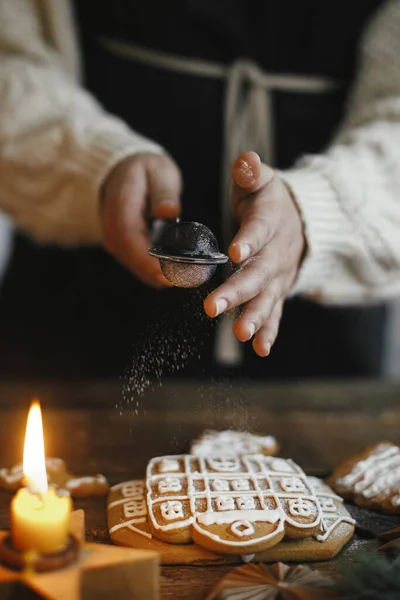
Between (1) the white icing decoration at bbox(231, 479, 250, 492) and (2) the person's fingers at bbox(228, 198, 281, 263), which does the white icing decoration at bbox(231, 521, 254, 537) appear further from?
(2) the person's fingers at bbox(228, 198, 281, 263)

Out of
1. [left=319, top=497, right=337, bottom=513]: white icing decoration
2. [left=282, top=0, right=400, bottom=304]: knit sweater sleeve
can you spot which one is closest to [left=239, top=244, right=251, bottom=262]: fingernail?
[left=282, top=0, right=400, bottom=304]: knit sweater sleeve

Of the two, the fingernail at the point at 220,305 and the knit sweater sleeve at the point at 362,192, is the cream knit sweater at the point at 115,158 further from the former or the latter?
the fingernail at the point at 220,305

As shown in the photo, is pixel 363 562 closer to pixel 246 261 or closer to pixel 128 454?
pixel 246 261

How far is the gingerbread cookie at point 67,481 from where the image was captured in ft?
2.51

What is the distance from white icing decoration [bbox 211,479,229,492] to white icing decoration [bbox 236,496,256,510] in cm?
→ 2

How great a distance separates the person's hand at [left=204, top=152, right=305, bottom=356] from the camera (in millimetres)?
600

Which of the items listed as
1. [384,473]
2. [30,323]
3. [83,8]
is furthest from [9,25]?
[384,473]

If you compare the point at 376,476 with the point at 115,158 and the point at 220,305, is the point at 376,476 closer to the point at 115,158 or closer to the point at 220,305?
the point at 220,305

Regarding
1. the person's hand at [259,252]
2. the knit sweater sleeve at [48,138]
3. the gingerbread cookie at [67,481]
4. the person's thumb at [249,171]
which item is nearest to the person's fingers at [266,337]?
the person's hand at [259,252]

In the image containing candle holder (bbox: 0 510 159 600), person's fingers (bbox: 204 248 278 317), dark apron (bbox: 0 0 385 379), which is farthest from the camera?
dark apron (bbox: 0 0 385 379)

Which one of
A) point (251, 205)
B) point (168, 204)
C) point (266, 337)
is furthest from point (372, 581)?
point (168, 204)

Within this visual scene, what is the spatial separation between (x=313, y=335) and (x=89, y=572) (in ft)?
3.16

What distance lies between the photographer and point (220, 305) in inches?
22.7

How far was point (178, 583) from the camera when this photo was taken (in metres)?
0.60
